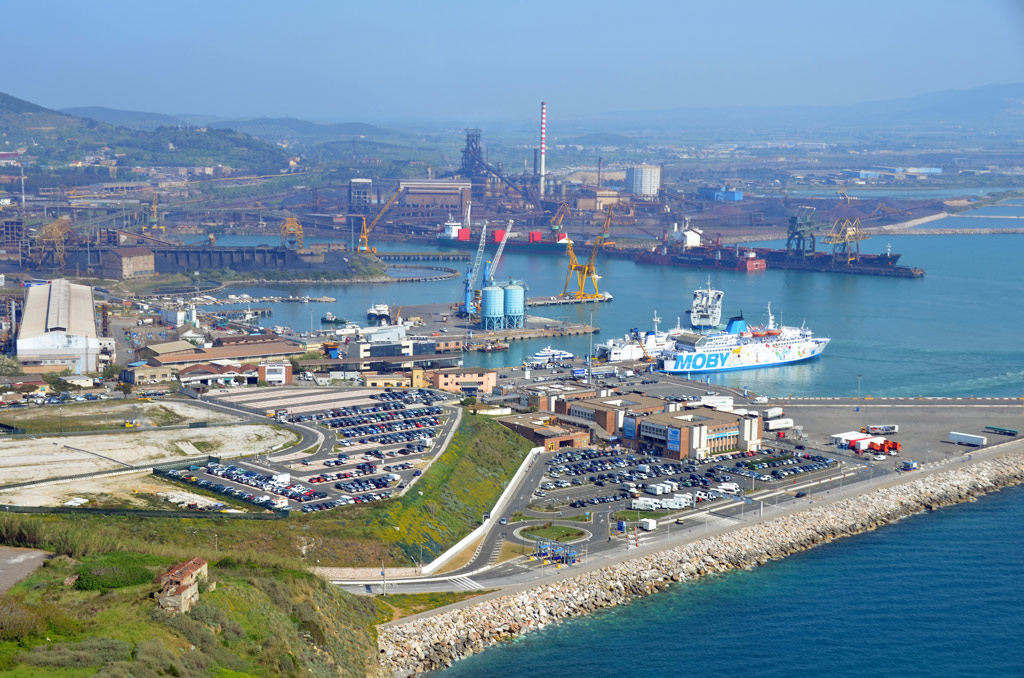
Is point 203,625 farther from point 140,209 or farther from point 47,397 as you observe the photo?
point 140,209

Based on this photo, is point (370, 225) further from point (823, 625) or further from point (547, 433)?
point (823, 625)

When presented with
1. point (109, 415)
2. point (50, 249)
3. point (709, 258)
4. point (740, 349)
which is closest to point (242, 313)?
point (50, 249)

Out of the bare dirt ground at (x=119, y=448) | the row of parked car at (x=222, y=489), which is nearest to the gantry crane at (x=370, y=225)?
the bare dirt ground at (x=119, y=448)

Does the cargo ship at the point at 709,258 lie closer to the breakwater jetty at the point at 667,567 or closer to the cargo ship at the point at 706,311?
the cargo ship at the point at 706,311

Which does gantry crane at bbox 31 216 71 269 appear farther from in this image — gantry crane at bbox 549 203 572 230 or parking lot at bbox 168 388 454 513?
parking lot at bbox 168 388 454 513

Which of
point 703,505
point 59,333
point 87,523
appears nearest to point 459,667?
point 87,523

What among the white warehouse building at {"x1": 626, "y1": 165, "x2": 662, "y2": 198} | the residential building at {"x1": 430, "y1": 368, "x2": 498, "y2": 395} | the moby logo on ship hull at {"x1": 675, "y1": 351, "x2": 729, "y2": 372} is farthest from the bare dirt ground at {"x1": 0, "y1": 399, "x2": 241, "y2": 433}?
the white warehouse building at {"x1": 626, "y1": 165, "x2": 662, "y2": 198}
